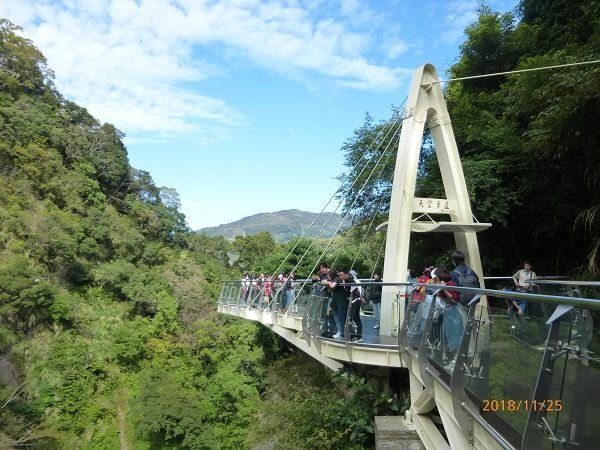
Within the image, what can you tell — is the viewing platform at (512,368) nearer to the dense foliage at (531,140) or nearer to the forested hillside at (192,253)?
the forested hillside at (192,253)

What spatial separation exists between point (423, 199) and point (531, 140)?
8.83 feet

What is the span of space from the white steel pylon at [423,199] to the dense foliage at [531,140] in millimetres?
1709

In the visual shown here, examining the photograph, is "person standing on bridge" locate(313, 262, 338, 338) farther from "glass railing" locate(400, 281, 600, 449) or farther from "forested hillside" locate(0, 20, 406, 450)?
"glass railing" locate(400, 281, 600, 449)

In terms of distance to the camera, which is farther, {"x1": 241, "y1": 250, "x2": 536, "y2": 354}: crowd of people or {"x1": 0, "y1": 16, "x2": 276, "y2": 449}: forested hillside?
{"x1": 0, "y1": 16, "x2": 276, "y2": 449}: forested hillside

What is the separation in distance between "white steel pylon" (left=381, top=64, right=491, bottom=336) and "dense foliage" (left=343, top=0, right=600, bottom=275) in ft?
5.61

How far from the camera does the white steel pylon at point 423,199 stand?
8594mm

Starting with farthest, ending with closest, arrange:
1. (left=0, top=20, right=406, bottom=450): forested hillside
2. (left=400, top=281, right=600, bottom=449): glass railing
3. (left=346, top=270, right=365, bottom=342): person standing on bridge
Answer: (left=0, top=20, right=406, bottom=450): forested hillside, (left=346, top=270, right=365, bottom=342): person standing on bridge, (left=400, top=281, right=600, bottom=449): glass railing

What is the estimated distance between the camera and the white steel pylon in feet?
28.2

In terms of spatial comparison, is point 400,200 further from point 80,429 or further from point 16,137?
point 16,137

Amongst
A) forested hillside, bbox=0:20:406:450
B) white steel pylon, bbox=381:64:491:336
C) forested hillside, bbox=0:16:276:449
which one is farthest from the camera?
forested hillside, bbox=0:16:276:449

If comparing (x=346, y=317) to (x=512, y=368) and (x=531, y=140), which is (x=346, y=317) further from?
(x=531, y=140)

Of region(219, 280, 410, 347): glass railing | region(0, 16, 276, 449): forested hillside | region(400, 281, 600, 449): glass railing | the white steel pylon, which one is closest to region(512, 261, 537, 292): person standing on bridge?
the white steel pylon

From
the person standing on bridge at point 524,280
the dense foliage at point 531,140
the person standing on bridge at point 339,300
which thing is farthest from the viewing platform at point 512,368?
the dense foliage at point 531,140

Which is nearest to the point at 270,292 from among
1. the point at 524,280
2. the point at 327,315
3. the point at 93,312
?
the point at 327,315
